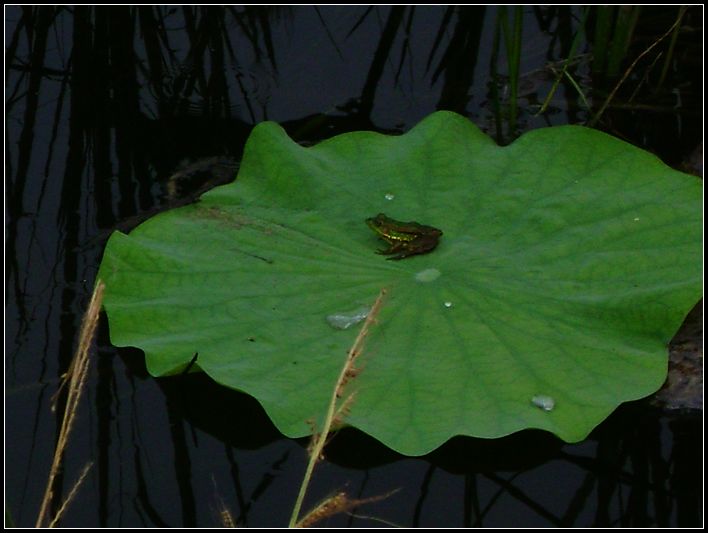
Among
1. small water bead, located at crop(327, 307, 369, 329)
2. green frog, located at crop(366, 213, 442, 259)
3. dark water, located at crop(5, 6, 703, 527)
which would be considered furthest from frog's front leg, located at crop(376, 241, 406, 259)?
dark water, located at crop(5, 6, 703, 527)

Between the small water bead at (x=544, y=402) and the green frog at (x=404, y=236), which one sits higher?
the green frog at (x=404, y=236)

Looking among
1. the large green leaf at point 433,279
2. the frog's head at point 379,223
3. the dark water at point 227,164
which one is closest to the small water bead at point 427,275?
the large green leaf at point 433,279

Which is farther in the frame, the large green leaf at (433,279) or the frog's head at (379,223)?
the frog's head at (379,223)

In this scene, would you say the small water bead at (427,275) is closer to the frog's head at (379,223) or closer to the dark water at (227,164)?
the frog's head at (379,223)

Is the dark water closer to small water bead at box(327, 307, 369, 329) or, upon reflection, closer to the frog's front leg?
small water bead at box(327, 307, 369, 329)

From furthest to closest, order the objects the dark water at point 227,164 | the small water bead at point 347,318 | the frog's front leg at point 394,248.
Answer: the frog's front leg at point 394,248 < the small water bead at point 347,318 < the dark water at point 227,164
